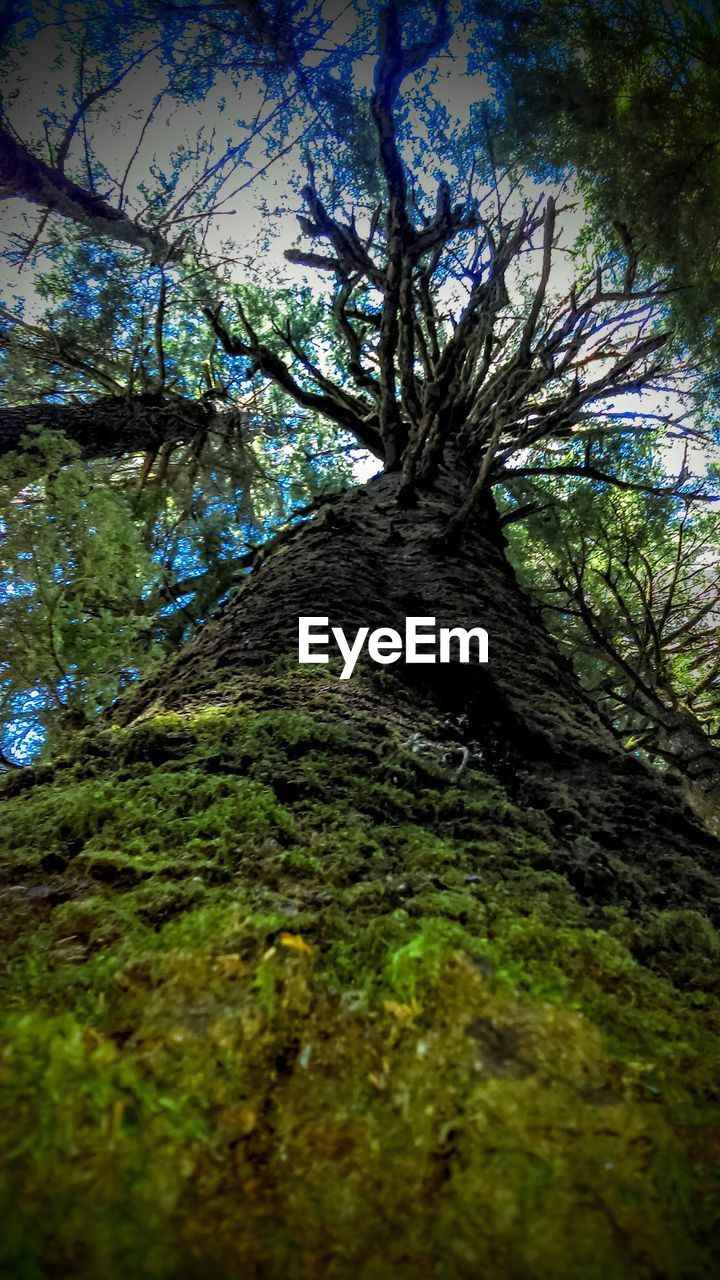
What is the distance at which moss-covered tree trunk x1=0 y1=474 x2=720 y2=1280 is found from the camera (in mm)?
437

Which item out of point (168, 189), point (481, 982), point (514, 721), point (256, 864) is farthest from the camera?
point (168, 189)

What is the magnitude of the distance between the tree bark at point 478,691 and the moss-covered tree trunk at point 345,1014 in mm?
17

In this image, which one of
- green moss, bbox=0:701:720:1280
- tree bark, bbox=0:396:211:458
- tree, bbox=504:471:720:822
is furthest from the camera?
tree bark, bbox=0:396:211:458

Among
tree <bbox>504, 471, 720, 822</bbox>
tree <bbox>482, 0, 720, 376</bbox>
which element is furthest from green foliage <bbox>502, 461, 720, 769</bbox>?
tree <bbox>482, 0, 720, 376</bbox>

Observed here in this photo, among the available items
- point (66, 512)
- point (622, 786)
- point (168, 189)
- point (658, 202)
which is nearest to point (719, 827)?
point (622, 786)

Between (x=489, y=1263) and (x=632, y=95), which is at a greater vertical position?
(x=632, y=95)

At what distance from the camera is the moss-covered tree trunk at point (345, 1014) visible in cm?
44

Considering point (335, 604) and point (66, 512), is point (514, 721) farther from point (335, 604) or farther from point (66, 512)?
point (66, 512)

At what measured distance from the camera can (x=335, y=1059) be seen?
1.93ft

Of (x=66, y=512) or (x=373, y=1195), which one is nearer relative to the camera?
(x=373, y=1195)

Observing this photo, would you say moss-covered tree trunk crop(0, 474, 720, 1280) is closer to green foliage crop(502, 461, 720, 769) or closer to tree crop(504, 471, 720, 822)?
tree crop(504, 471, 720, 822)

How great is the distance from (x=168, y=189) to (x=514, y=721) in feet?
24.4

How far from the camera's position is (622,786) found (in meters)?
1.42

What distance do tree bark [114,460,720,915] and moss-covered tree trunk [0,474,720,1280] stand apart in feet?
0.05
